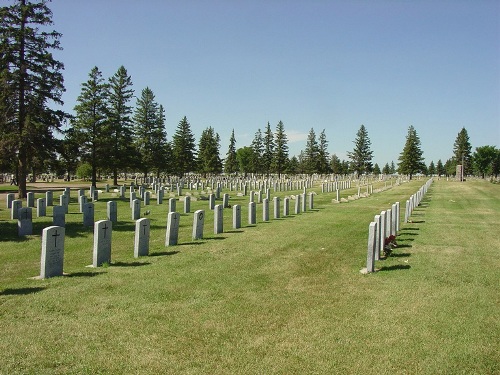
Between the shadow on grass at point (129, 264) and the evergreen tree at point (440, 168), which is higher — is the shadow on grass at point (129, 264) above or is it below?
below

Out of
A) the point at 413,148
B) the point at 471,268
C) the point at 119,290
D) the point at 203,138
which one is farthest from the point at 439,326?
the point at 413,148

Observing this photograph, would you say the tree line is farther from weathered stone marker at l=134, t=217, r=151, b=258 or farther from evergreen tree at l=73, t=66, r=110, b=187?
weathered stone marker at l=134, t=217, r=151, b=258

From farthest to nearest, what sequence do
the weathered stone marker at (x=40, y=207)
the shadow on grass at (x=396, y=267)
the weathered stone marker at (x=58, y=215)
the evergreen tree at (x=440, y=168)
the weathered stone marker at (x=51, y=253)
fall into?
the evergreen tree at (x=440, y=168) < the weathered stone marker at (x=40, y=207) < the weathered stone marker at (x=58, y=215) < the shadow on grass at (x=396, y=267) < the weathered stone marker at (x=51, y=253)

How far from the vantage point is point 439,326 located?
19.2ft

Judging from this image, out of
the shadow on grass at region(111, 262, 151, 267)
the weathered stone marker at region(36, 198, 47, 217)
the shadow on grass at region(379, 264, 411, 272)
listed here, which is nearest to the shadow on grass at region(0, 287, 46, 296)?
the shadow on grass at region(111, 262, 151, 267)

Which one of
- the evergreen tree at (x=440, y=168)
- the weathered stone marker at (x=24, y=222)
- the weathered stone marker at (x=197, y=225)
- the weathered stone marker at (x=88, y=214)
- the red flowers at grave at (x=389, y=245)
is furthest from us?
the evergreen tree at (x=440, y=168)

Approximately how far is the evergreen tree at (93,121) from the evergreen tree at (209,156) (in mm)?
41366

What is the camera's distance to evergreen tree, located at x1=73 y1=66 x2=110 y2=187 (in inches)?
1652

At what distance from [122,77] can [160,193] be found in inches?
1161

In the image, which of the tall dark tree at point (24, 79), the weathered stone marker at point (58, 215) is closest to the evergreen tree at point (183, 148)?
the tall dark tree at point (24, 79)

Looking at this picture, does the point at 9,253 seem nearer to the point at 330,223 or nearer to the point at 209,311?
the point at 209,311

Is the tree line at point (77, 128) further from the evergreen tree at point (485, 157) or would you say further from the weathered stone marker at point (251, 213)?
the weathered stone marker at point (251, 213)

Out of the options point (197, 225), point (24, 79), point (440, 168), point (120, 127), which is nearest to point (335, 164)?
point (440, 168)

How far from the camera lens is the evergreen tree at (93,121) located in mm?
41969
